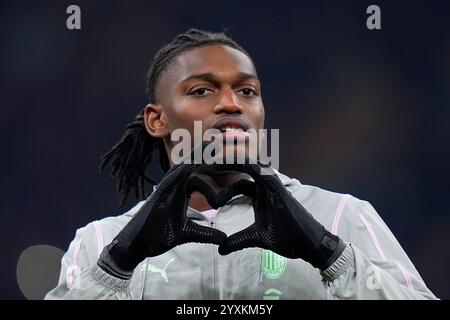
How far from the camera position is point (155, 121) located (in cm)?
207

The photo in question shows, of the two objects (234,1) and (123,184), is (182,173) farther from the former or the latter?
(234,1)

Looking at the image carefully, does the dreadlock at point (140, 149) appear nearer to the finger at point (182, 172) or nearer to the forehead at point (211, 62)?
the forehead at point (211, 62)

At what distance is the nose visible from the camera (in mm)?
1800

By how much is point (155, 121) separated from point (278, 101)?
109cm

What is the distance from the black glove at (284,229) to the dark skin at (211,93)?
320 millimetres

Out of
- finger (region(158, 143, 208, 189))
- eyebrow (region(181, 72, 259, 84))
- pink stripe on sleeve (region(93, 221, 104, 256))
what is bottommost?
pink stripe on sleeve (region(93, 221, 104, 256))

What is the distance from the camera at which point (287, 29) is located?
122 inches

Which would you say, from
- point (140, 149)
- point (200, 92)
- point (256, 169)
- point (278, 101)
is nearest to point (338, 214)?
point (256, 169)

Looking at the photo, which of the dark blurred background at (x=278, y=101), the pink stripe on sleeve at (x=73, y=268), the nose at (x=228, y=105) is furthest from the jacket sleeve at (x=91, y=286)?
the dark blurred background at (x=278, y=101)

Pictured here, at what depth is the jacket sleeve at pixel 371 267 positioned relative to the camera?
1.49 meters

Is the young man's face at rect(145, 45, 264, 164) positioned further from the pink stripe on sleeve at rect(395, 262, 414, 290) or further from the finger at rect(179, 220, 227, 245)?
the pink stripe on sleeve at rect(395, 262, 414, 290)

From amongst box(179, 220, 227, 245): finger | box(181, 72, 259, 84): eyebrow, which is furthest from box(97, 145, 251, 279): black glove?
box(181, 72, 259, 84): eyebrow

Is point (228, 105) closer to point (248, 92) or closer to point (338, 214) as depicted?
point (248, 92)

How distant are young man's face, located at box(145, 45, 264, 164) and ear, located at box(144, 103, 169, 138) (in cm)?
2
